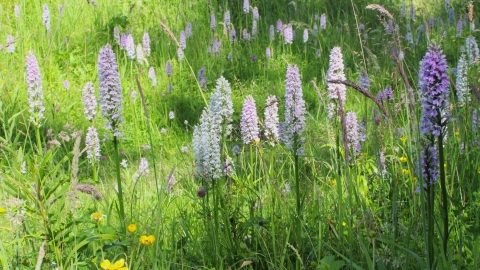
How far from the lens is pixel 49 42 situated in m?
5.48

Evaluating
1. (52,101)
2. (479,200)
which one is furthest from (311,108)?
(479,200)

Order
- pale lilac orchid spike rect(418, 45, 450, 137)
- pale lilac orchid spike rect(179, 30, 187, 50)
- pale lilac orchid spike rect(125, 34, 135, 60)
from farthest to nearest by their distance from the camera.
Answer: pale lilac orchid spike rect(179, 30, 187, 50) < pale lilac orchid spike rect(125, 34, 135, 60) < pale lilac orchid spike rect(418, 45, 450, 137)

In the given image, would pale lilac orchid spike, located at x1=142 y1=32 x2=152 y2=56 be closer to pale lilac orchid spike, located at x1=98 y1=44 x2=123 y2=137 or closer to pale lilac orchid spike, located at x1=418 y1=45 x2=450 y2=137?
pale lilac orchid spike, located at x1=98 y1=44 x2=123 y2=137

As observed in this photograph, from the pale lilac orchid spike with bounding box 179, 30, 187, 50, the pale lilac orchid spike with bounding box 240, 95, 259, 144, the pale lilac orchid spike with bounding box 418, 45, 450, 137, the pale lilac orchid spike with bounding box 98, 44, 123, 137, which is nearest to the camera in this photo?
the pale lilac orchid spike with bounding box 418, 45, 450, 137

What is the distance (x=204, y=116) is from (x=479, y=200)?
1.13 meters

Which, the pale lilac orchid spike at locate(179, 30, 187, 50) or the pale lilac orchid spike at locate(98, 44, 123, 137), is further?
the pale lilac orchid spike at locate(179, 30, 187, 50)

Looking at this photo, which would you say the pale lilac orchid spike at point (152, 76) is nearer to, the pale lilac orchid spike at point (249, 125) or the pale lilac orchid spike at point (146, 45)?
the pale lilac orchid spike at point (146, 45)

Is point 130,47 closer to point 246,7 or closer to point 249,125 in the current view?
point 246,7

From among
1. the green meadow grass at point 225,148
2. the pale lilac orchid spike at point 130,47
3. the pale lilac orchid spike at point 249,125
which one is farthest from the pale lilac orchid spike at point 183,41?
the pale lilac orchid spike at point 249,125

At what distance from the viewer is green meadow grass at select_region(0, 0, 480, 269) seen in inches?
80.3

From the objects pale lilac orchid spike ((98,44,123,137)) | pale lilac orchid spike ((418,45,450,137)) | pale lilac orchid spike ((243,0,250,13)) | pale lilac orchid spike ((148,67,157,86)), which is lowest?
pale lilac orchid spike ((418,45,450,137))

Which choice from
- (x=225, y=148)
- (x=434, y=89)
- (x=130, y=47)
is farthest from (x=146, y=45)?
(x=434, y=89)

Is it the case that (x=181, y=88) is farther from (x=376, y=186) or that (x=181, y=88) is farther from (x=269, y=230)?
(x=269, y=230)

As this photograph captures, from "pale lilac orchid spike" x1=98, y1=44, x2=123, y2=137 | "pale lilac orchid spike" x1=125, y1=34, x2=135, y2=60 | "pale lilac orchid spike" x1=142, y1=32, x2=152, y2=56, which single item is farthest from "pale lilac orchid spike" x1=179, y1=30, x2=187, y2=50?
"pale lilac orchid spike" x1=98, y1=44, x2=123, y2=137
